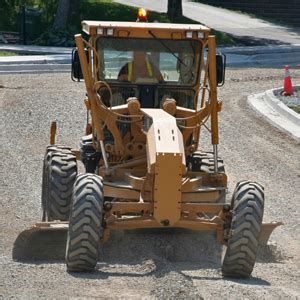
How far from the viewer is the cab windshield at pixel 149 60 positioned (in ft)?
39.5

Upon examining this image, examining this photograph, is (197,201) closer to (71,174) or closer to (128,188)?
(128,188)

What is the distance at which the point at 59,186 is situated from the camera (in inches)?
475

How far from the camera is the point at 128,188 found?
1095 cm

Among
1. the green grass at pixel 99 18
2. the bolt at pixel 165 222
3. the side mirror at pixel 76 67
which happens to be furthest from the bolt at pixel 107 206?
the green grass at pixel 99 18

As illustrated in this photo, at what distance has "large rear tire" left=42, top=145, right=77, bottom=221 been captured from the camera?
12031 mm

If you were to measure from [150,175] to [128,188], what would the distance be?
0.58m

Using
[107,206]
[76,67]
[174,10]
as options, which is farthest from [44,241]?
[174,10]

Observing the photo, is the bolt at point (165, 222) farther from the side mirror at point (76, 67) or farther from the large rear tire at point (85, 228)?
the side mirror at point (76, 67)

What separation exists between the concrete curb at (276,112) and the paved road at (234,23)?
13.3 meters

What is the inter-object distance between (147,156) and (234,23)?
32.9 m

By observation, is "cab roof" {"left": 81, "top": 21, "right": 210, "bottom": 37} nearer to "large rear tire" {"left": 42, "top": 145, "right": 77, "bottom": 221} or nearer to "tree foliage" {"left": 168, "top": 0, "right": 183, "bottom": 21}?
"large rear tire" {"left": 42, "top": 145, "right": 77, "bottom": 221}

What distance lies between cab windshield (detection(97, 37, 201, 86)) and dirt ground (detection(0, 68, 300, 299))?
5.88ft

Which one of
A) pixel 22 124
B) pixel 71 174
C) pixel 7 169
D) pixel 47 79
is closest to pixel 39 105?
pixel 22 124

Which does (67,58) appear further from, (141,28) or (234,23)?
(141,28)
